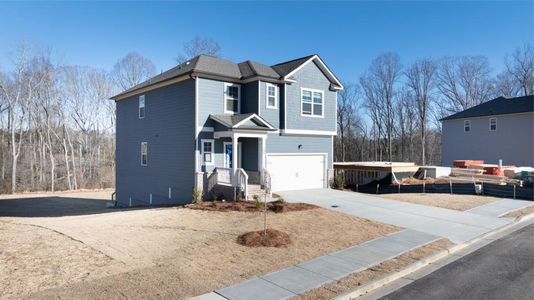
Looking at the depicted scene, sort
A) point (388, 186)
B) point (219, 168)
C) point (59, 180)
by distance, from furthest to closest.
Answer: point (59, 180) → point (388, 186) → point (219, 168)

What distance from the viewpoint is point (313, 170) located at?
68.1ft

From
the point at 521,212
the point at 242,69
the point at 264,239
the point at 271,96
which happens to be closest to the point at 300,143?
the point at 271,96

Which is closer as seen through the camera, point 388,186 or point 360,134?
point 388,186

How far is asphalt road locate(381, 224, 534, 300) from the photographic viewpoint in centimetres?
593

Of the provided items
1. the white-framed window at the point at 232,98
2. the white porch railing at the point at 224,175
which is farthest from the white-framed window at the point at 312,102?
the white porch railing at the point at 224,175

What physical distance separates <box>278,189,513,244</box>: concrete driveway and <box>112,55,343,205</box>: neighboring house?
294 centimetres

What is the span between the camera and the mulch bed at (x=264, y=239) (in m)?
8.61

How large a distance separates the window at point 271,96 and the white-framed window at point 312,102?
1.79 meters

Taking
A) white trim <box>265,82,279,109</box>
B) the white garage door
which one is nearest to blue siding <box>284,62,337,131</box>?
white trim <box>265,82,279,109</box>

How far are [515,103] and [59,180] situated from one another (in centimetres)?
5131

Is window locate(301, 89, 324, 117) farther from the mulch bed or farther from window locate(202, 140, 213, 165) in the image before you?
the mulch bed

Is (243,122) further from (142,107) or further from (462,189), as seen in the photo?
(462,189)

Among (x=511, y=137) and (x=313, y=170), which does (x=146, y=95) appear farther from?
(x=511, y=137)

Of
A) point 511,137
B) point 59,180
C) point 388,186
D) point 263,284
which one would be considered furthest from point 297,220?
point 59,180
